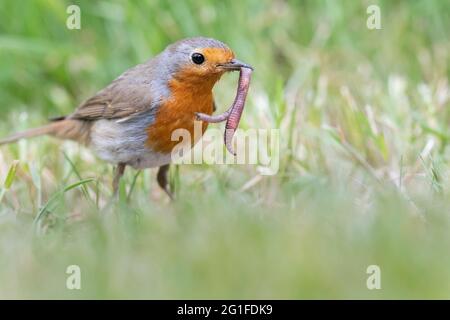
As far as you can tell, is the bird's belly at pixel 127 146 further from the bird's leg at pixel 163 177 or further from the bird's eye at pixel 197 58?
the bird's eye at pixel 197 58

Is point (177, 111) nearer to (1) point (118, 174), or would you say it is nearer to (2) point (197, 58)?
(2) point (197, 58)

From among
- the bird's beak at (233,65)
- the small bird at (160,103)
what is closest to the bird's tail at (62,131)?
the small bird at (160,103)

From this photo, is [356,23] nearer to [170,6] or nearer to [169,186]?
[170,6]

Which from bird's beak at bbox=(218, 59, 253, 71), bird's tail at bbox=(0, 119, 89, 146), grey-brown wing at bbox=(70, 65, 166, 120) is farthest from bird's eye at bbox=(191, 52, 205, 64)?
bird's tail at bbox=(0, 119, 89, 146)

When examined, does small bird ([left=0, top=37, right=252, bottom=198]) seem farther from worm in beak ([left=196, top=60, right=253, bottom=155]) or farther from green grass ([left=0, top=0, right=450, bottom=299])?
green grass ([left=0, top=0, right=450, bottom=299])

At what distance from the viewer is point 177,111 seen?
191 inches

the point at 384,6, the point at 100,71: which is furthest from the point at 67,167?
the point at 384,6

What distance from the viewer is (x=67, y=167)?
568cm

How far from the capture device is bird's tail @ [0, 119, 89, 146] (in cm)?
566

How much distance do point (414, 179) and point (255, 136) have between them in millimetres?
1133

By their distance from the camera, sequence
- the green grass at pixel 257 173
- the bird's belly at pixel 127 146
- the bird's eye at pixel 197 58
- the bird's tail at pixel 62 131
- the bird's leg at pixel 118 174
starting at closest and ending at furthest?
the green grass at pixel 257 173 → the bird's eye at pixel 197 58 → the bird's belly at pixel 127 146 → the bird's leg at pixel 118 174 → the bird's tail at pixel 62 131

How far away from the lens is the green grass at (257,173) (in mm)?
3291

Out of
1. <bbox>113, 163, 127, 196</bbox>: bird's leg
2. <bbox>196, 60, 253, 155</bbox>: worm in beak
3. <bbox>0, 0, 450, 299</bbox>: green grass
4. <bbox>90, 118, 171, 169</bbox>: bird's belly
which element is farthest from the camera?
<bbox>113, 163, 127, 196</bbox>: bird's leg

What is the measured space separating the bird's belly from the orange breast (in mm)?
67
